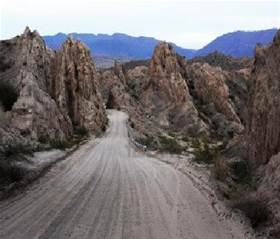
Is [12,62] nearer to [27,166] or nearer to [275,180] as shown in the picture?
[27,166]

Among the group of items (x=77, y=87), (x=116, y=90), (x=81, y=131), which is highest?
(x=77, y=87)

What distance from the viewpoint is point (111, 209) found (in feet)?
53.2

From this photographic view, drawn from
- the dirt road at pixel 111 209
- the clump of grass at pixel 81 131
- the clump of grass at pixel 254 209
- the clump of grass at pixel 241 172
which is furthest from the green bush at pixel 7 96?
the clump of grass at pixel 254 209

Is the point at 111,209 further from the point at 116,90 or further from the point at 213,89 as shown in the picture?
the point at 116,90

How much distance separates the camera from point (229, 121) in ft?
276

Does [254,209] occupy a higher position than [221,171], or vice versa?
[254,209]

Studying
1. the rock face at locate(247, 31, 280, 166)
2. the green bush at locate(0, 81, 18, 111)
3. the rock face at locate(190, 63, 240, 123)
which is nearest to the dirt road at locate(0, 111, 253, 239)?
the rock face at locate(247, 31, 280, 166)

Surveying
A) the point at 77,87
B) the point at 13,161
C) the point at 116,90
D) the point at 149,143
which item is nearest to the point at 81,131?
the point at 149,143

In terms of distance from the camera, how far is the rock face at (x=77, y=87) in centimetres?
5241

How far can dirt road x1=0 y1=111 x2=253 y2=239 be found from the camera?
13727 mm

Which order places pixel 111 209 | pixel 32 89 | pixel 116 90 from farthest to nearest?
pixel 116 90 < pixel 32 89 < pixel 111 209

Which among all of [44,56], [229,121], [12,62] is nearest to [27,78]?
[12,62]

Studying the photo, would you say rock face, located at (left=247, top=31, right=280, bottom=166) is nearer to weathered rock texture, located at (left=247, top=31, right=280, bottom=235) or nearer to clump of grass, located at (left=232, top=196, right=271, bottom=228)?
weathered rock texture, located at (left=247, top=31, right=280, bottom=235)

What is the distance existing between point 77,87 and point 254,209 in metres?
41.7
